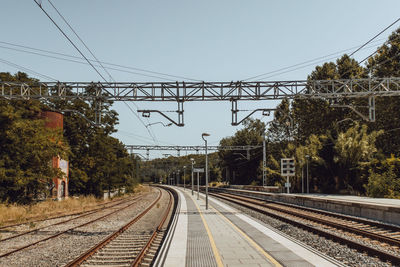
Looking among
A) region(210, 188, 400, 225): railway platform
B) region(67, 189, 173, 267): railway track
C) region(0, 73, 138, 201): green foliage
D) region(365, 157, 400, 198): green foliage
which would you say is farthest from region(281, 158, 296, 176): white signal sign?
region(67, 189, 173, 267): railway track

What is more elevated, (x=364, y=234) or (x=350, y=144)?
(x=350, y=144)

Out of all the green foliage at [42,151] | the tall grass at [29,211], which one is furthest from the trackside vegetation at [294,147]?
the tall grass at [29,211]

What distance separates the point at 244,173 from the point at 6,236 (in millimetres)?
66743

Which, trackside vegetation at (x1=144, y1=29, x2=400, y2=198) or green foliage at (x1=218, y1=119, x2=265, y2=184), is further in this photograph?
green foliage at (x1=218, y1=119, x2=265, y2=184)

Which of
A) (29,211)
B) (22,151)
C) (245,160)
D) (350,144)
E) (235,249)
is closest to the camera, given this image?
(235,249)

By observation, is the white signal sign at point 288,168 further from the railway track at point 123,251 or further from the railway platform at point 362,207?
the railway track at point 123,251

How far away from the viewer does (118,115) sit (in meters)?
51.3

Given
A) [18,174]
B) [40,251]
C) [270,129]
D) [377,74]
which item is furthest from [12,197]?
[270,129]

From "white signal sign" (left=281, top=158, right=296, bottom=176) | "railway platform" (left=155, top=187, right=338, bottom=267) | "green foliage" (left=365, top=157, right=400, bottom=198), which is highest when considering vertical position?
"white signal sign" (left=281, top=158, right=296, bottom=176)

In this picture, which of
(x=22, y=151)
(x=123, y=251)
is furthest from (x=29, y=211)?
(x=123, y=251)

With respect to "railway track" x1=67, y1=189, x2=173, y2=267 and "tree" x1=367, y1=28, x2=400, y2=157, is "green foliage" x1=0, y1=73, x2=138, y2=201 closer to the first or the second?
"railway track" x1=67, y1=189, x2=173, y2=267

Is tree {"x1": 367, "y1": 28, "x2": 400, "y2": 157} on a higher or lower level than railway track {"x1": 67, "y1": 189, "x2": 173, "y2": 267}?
higher

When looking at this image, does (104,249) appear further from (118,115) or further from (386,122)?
(386,122)

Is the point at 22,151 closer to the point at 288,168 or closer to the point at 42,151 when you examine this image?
the point at 42,151
